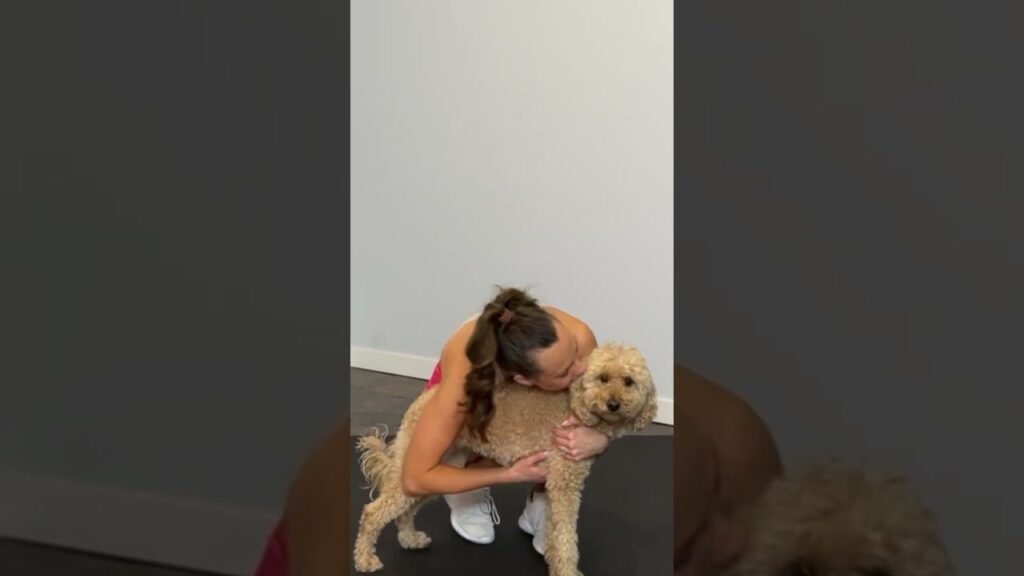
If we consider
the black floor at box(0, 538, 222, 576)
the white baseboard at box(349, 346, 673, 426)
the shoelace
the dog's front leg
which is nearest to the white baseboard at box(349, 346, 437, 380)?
the white baseboard at box(349, 346, 673, 426)

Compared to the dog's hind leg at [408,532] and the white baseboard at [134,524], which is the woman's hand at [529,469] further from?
the white baseboard at [134,524]

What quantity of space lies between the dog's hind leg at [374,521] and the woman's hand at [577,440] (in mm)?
283

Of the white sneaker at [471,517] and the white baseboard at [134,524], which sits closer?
the white baseboard at [134,524]

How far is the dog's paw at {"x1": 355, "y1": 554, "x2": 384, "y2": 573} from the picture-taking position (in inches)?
58.1

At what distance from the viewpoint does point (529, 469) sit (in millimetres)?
1491

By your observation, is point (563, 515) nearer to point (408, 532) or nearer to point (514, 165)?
point (408, 532)

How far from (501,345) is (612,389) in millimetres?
194

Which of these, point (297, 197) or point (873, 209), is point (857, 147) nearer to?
point (873, 209)

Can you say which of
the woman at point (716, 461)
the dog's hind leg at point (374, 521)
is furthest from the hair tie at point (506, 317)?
the woman at point (716, 461)

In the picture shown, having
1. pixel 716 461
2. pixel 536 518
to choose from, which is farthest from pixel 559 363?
pixel 716 461

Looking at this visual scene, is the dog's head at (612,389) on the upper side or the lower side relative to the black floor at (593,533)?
upper

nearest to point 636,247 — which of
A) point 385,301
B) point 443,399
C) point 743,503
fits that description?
point 385,301

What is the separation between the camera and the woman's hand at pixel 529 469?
1484 millimetres

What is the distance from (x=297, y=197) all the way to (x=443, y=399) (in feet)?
3.82
